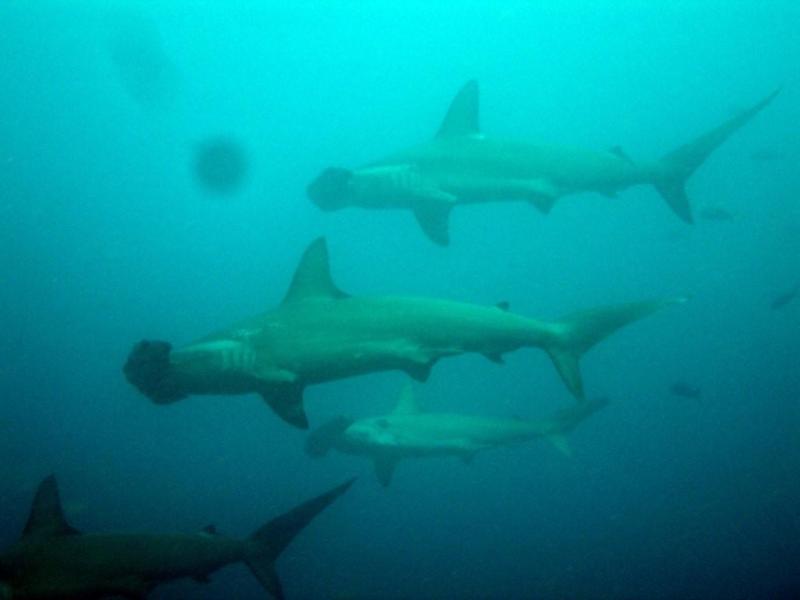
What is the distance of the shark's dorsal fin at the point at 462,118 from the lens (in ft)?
29.8

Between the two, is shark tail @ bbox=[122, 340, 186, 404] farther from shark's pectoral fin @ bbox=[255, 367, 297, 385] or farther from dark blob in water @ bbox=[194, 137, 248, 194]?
dark blob in water @ bbox=[194, 137, 248, 194]

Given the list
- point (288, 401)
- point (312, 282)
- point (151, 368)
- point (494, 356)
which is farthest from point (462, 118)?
point (151, 368)

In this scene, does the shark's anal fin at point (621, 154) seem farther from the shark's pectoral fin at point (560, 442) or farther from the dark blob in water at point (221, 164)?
the dark blob in water at point (221, 164)

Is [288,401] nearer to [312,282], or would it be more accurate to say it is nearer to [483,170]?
[312,282]

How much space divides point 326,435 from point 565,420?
4.30 meters

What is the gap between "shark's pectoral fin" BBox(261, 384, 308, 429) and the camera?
201 inches

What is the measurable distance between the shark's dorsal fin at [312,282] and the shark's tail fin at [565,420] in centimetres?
747

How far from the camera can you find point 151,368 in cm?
448

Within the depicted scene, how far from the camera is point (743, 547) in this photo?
77.5ft

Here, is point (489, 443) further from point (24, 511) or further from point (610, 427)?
point (610, 427)

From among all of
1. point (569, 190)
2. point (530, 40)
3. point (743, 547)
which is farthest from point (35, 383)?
point (530, 40)

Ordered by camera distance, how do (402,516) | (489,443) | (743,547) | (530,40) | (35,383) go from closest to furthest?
(489,443), (743,547), (402,516), (35,383), (530,40)

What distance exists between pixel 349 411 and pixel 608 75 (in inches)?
4153

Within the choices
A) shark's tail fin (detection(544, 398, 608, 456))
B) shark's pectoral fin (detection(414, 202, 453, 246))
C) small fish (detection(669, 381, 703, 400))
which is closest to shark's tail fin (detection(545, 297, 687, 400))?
shark's pectoral fin (detection(414, 202, 453, 246))
